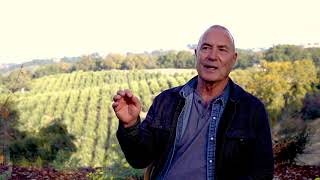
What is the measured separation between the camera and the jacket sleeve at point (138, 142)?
187 centimetres

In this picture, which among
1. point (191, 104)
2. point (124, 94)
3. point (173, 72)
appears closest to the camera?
point (124, 94)

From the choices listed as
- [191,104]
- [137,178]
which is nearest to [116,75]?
[137,178]

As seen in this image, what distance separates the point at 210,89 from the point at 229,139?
10.0 inches

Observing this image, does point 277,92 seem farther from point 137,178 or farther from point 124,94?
point 124,94

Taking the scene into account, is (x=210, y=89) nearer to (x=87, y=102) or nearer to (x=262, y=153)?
(x=262, y=153)

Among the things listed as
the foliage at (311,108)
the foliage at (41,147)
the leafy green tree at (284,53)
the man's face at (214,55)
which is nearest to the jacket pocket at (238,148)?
the man's face at (214,55)

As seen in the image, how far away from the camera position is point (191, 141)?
1.99 m

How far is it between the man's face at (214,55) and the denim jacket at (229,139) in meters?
0.11

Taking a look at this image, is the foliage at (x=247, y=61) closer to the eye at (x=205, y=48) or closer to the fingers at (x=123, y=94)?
the eye at (x=205, y=48)

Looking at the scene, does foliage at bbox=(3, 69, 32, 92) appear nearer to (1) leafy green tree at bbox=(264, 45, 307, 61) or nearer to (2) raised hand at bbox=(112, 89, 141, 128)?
(2) raised hand at bbox=(112, 89, 141, 128)

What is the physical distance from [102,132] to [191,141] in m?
30.5

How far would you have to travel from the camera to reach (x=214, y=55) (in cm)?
200

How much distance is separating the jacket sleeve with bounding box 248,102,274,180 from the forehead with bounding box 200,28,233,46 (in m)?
0.34

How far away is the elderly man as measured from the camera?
1917mm
